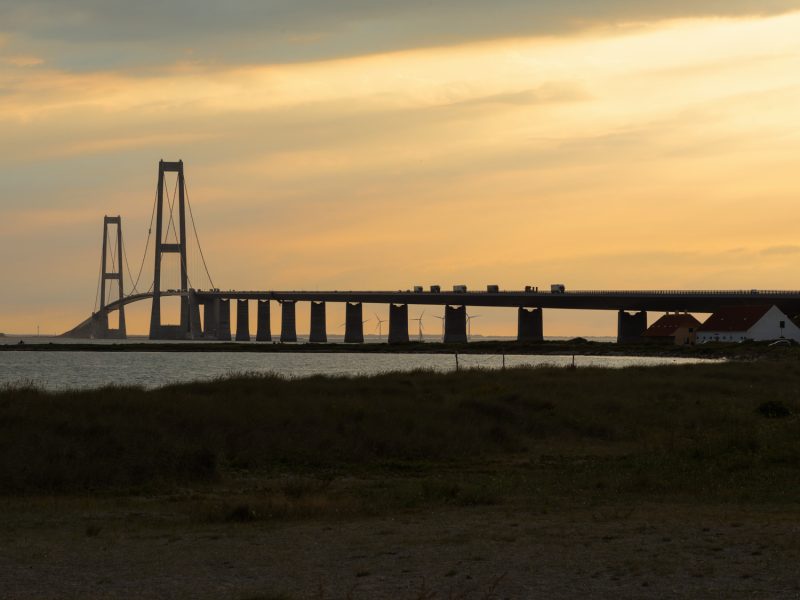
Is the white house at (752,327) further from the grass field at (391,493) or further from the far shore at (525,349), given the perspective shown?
the grass field at (391,493)

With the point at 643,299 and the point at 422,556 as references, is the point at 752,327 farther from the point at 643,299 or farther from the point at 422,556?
the point at 422,556

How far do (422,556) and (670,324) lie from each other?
6373 inches

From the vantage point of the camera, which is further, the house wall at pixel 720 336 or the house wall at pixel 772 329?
the house wall at pixel 720 336

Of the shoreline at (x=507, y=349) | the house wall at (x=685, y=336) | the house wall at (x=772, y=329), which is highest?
the house wall at (x=772, y=329)

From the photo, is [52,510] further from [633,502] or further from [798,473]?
[798,473]

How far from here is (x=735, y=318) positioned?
154 m

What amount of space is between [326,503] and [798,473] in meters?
10.6

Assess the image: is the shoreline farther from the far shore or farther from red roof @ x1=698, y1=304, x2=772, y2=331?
red roof @ x1=698, y1=304, x2=772, y2=331

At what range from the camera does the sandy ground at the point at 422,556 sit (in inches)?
563

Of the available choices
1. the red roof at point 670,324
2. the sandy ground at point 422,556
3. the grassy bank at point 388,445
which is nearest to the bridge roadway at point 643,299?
the red roof at point 670,324

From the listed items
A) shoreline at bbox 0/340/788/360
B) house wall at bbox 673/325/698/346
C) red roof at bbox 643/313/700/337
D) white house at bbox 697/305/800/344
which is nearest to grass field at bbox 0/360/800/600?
shoreline at bbox 0/340/788/360

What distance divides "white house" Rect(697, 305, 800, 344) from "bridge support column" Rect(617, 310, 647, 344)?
32.7m

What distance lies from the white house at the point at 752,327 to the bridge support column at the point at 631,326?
107 feet

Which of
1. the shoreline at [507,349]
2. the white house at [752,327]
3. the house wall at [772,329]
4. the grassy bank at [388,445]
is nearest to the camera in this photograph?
the grassy bank at [388,445]
